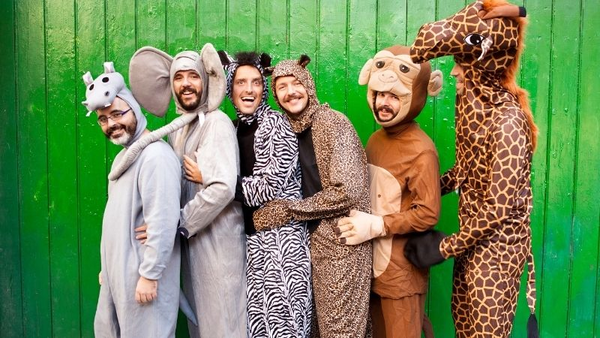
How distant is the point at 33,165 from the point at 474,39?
104 inches

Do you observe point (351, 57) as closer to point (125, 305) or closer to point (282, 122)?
point (282, 122)

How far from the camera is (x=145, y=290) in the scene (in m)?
2.47

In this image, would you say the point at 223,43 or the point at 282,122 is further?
the point at 223,43

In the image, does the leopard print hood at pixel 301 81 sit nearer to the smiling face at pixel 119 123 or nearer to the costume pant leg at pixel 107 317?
the smiling face at pixel 119 123

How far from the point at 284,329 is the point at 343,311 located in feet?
0.93

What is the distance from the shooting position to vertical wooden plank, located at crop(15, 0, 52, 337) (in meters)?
3.45

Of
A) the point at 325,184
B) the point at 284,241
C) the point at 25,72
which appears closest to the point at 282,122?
the point at 325,184

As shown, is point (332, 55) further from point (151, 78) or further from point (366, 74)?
point (151, 78)

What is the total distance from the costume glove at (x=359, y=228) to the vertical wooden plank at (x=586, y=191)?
1481mm

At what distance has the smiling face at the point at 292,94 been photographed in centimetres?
268

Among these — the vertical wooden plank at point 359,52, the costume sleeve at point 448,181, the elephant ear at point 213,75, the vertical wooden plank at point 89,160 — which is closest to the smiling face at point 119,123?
the elephant ear at point 213,75

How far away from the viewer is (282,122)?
8.91 feet

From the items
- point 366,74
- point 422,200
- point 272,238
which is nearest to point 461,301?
point 422,200

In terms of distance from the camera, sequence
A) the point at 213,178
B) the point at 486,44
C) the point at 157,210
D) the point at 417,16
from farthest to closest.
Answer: the point at 417,16, the point at 213,178, the point at 157,210, the point at 486,44
